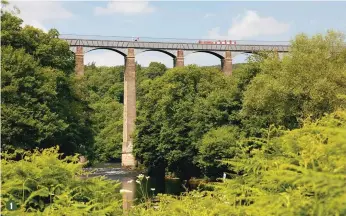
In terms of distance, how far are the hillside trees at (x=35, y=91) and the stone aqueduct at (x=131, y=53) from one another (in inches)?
800

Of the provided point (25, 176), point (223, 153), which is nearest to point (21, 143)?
point (223, 153)

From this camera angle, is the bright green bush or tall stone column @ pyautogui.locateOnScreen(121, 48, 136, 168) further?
tall stone column @ pyautogui.locateOnScreen(121, 48, 136, 168)

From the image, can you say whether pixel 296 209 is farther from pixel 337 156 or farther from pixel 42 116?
pixel 42 116

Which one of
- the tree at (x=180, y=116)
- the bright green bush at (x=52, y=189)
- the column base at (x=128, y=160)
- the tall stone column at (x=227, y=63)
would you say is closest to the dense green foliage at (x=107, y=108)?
the column base at (x=128, y=160)

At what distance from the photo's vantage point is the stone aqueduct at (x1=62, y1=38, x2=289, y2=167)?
46781mm

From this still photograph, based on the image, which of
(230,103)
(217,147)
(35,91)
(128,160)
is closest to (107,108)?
(128,160)

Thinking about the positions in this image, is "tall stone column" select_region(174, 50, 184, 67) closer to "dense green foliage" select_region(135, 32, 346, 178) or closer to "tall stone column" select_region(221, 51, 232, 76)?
"tall stone column" select_region(221, 51, 232, 76)

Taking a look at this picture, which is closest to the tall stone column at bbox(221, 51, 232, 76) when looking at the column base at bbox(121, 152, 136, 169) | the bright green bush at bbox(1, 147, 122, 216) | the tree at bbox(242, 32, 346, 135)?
the column base at bbox(121, 152, 136, 169)

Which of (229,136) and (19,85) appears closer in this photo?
(19,85)

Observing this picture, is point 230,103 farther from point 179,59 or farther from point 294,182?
point 294,182

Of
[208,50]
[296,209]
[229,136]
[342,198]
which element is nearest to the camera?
[342,198]

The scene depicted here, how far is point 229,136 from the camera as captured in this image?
31.3 m

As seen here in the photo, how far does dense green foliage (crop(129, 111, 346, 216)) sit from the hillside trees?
15.5 metres

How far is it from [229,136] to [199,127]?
4.71 m
